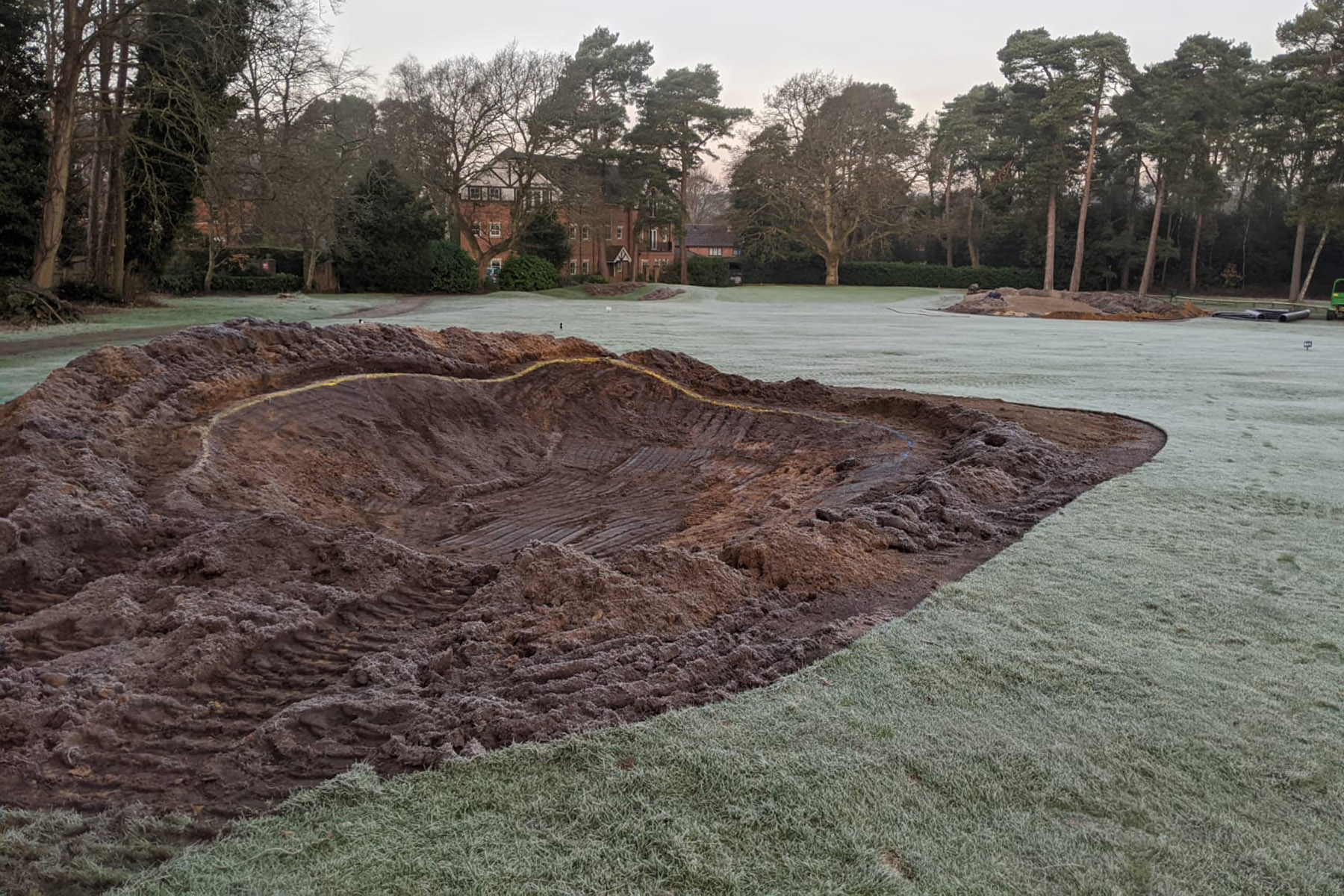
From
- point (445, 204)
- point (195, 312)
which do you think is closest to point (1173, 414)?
point (195, 312)

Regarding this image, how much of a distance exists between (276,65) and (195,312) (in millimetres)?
6685

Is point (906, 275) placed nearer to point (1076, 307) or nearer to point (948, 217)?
point (948, 217)

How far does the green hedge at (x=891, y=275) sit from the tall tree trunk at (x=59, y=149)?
35144 mm

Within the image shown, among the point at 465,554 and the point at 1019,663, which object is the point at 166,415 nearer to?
the point at 465,554

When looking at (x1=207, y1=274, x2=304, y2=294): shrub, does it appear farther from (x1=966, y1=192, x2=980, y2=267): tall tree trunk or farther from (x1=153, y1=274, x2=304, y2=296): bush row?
(x1=966, y1=192, x2=980, y2=267): tall tree trunk

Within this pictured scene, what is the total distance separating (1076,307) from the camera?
31.4m

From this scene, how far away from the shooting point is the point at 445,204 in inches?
1559

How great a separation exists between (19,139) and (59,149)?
1.10 m

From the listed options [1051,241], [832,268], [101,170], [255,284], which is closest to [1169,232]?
[1051,241]

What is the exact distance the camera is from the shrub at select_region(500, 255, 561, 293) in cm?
3631

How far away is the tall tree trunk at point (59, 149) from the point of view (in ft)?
52.6

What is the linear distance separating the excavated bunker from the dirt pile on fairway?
23.9 m

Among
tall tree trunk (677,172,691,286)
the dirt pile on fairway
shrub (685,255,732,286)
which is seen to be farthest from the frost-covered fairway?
shrub (685,255,732,286)

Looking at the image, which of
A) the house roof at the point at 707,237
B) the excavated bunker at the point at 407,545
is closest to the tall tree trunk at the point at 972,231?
the house roof at the point at 707,237
